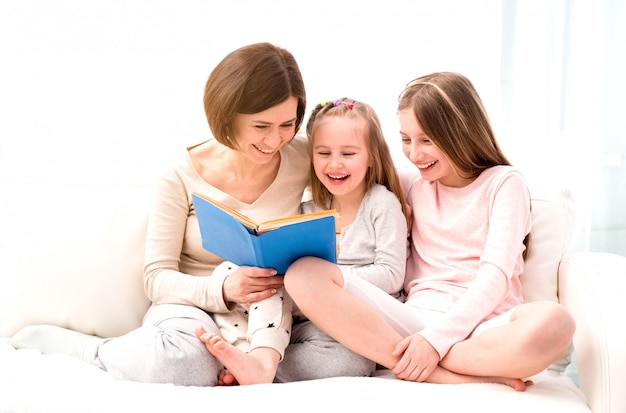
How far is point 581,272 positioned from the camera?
166 centimetres

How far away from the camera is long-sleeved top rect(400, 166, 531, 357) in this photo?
63.6 inches

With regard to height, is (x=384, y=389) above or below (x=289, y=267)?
below

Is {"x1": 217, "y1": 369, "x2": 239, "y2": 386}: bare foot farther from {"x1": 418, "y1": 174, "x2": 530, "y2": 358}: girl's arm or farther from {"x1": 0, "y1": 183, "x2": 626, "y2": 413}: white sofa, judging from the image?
{"x1": 418, "y1": 174, "x2": 530, "y2": 358}: girl's arm

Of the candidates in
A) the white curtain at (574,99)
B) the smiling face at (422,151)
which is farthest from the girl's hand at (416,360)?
the white curtain at (574,99)

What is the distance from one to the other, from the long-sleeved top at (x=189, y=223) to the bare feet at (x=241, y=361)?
0.19 metres

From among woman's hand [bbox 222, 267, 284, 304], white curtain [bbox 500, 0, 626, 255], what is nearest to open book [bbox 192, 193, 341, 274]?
woman's hand [bbox 222, 267, 284, 304]

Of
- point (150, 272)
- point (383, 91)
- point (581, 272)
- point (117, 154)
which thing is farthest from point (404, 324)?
point (117, 154)

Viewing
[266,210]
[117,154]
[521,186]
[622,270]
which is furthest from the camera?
[117,154]

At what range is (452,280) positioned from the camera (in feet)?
5.82

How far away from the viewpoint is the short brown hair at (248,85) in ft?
5.55

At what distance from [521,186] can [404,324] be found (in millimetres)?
450

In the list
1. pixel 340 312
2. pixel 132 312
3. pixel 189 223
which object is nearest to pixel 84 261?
pixel 132 312

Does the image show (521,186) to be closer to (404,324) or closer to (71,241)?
(404,324)

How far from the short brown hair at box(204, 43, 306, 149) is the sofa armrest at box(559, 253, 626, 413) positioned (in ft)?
2.69
